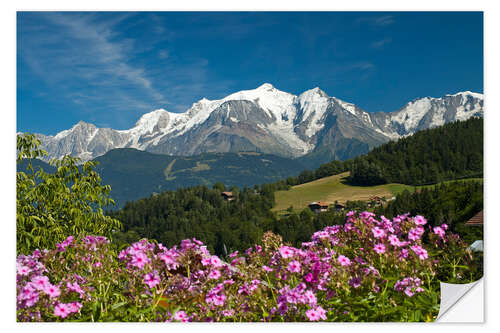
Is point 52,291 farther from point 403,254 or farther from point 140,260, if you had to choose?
point 403,254

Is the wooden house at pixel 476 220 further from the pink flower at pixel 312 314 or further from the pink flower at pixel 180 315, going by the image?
the pink flower at pixel 180 315

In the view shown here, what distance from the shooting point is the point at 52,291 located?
2.96 meters

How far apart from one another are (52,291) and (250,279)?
59.6 inches

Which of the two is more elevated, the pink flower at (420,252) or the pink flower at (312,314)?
the pink flower at (420,252)

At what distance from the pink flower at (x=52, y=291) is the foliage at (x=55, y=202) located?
7.56 feet

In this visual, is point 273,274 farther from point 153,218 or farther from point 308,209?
point 153,218

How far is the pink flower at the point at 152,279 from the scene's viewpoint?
2.91 meters

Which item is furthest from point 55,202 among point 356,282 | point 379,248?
point 379,248

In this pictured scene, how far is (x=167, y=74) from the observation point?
6.73 m

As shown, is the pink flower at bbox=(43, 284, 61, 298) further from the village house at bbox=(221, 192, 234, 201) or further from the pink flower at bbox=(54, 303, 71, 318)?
the village house at bbox=(221, 192, 234, 201)

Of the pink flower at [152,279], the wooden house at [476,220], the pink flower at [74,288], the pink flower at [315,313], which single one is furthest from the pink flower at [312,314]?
the wooden house at [476,220]

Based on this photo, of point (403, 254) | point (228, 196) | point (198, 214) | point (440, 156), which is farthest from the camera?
point (228, 196)
